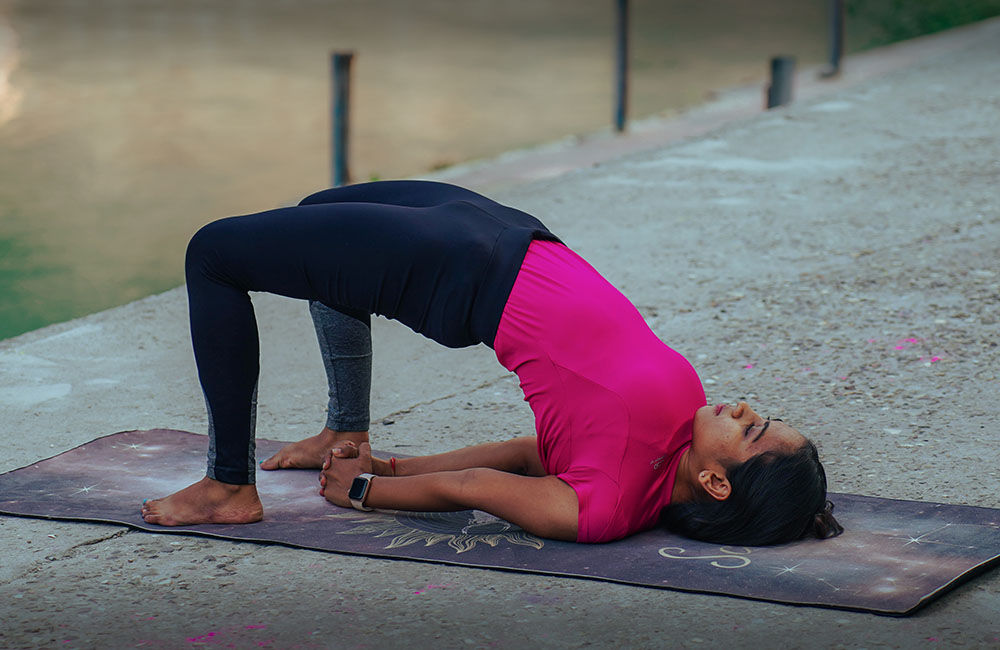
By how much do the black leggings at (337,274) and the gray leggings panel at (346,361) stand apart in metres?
0.38

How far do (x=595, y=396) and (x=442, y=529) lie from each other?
0.50 metres

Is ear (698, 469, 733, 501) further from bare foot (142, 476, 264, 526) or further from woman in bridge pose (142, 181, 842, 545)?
bare foot (142, 476, 264, 526)

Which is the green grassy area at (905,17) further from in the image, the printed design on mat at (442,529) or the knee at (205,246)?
the knee at (205,246)

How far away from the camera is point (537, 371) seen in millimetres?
2910

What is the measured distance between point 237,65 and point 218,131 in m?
2.52

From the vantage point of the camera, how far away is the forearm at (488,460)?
10.6ft

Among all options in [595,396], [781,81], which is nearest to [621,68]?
[781,81]

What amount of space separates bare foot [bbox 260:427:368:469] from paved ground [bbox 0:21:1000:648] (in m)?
0.29

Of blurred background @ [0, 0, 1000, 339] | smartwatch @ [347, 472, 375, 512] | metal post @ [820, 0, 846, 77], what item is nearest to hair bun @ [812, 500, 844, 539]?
smartwatch @ [347, 472, 375, 512]

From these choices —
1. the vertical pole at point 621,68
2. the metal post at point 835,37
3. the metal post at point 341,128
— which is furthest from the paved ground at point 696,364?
the metal post at point 835,37

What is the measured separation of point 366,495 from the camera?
3100mm

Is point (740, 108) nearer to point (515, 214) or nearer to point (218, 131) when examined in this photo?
point (218, 131)

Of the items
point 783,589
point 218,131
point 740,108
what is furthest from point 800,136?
point 783,589

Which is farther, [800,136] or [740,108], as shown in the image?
[740,108]
